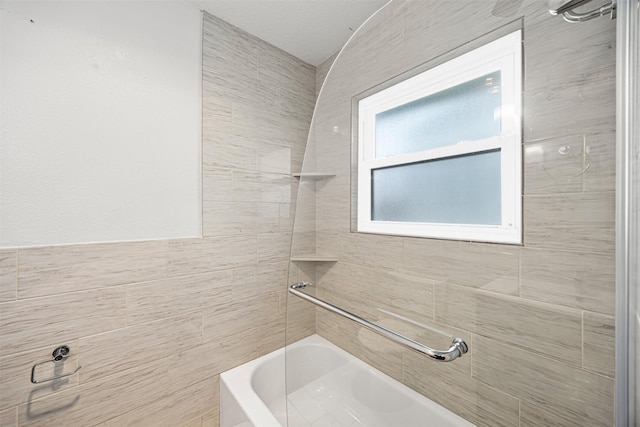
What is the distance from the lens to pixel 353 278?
33.9 inches

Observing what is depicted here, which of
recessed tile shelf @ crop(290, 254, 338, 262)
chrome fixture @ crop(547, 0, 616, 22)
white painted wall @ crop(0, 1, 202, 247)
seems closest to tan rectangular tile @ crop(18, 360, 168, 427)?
white painted wall @ crop(0, 1, 202, 247)

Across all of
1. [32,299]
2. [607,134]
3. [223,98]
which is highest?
[223,98]

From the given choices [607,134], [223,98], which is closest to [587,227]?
[607,134]

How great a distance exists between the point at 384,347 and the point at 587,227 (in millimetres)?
562

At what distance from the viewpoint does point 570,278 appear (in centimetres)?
49

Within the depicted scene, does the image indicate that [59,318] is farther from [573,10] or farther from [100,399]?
[573,10]

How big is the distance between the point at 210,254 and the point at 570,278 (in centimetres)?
136

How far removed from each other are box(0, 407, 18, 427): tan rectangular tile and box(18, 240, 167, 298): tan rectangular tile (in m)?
0.38

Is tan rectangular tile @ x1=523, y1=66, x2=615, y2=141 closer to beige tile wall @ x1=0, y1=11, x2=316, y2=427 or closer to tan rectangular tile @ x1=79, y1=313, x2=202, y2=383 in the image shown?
beige tile wall @ x1=0, y1=11, x2=316, y2=427

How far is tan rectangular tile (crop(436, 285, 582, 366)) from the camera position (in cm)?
49

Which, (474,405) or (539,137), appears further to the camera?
(474,405)

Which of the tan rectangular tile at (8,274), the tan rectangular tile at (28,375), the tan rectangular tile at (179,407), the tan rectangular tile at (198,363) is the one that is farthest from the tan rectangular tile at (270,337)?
the tan rectangular tile at (8,274)

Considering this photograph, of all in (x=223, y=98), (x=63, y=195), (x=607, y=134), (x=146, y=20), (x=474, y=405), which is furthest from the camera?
(x=223, y=98)

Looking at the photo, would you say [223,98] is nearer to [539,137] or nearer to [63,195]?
[63,195]
